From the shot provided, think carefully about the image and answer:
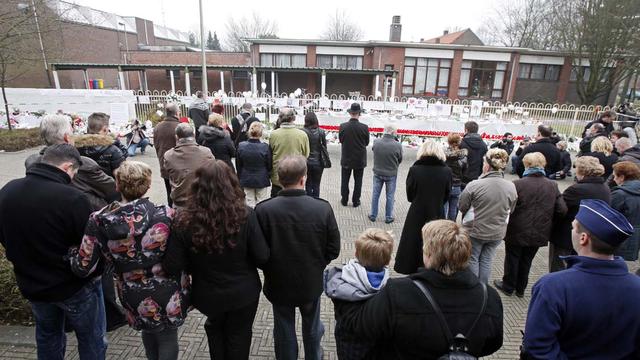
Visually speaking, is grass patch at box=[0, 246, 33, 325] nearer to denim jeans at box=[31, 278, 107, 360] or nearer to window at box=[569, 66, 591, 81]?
denim jeans at box=[31, 278, 107, 360]

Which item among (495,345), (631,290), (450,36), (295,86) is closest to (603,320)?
(631,290)

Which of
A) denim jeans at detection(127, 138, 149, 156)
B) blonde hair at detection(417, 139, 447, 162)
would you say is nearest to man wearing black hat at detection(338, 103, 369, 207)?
blonde hair at detection(417, 139, 447, 162)

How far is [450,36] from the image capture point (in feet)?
125

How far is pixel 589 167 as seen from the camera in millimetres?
3697

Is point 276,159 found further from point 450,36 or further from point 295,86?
point 450,36

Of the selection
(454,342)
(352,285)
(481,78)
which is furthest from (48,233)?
(481,78)

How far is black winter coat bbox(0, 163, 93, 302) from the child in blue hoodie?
1.77m

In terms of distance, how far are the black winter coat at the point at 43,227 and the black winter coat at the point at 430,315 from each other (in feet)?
6.65

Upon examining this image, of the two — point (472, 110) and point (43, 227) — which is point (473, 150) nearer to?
point (43, 227)

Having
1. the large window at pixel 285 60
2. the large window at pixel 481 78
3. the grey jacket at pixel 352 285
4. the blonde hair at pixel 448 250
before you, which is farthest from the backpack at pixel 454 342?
the large window at pixel 481 78

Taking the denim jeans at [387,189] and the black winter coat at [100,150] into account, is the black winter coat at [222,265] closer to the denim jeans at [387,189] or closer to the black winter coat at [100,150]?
the black winter coat at [100,150]

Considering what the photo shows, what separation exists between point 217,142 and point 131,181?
329 centimetres

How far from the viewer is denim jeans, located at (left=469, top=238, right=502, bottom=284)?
13.2ft

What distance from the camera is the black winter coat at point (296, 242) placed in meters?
2.52
